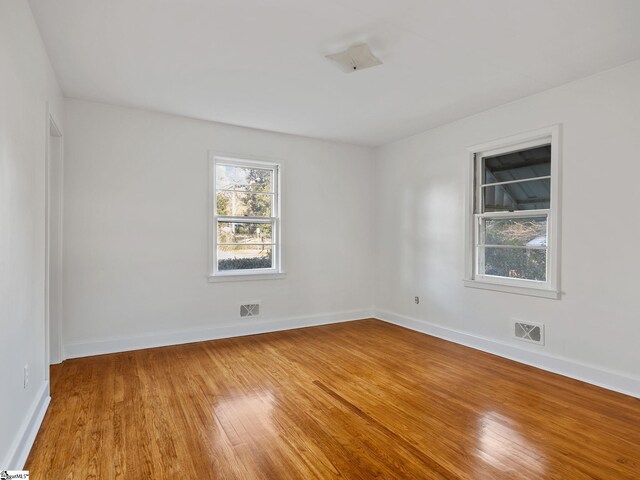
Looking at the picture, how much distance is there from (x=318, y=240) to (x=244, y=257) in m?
1.10

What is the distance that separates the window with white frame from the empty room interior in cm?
3

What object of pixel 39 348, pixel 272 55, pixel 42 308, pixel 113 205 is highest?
pixel 272 55

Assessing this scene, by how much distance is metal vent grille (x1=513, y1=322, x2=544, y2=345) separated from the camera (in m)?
3.56

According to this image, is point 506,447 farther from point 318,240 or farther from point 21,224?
point 318,240

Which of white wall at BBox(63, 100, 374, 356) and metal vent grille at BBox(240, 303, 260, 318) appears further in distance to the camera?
metal vent grille at BBox(240, 303, 260, 318)

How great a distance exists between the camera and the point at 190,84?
338cm

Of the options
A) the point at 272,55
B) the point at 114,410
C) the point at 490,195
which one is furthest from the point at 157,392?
the point at 490,195

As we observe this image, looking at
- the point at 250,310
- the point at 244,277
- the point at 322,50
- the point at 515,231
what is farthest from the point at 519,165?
the point at 250,310

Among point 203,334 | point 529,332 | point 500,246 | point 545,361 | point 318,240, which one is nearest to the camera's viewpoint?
point 545,361

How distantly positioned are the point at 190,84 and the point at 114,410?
2.77 meters

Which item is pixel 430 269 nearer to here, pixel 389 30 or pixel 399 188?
pixel 399 188

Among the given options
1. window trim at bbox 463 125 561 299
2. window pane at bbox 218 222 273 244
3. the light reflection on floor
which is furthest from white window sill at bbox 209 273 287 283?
the light reflection on floor

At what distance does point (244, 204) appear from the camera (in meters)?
4.79

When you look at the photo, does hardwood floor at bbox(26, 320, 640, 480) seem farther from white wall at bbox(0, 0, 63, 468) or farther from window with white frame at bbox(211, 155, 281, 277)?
window with white frame at bbox(211, 155, 281, 277)
